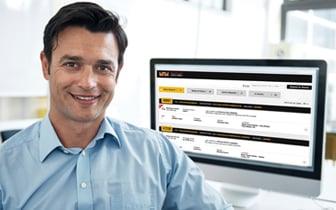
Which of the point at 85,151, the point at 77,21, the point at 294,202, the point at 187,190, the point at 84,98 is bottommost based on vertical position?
the point at 294,202

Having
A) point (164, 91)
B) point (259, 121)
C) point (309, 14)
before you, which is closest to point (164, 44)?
point (164, 91)

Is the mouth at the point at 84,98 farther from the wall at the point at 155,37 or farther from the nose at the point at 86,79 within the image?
the wall at the point at 155,37

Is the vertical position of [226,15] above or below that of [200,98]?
above

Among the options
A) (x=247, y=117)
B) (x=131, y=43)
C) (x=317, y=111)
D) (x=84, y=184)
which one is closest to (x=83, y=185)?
(x=84, y=184)

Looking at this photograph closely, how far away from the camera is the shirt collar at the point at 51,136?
0.93m

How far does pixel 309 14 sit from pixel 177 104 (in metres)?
4.13

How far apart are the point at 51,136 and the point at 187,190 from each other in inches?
15.1

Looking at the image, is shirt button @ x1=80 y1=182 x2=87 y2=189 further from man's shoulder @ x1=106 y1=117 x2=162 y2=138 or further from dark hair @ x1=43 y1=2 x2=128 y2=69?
dark hair @ x1=43 y1=2 x2=128 y2=69

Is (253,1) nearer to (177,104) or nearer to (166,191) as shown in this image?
(177,104)

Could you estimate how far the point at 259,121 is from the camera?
1.21m

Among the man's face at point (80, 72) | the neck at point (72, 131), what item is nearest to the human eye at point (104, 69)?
the man's face at point (80, 72)

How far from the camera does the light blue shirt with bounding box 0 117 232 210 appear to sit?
2.96ft

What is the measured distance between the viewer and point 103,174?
0.97 metres

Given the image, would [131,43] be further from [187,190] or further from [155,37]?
[187,190]
